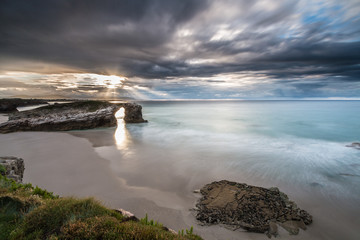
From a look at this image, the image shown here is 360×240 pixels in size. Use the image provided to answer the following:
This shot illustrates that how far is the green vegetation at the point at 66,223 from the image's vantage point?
3.13 meters

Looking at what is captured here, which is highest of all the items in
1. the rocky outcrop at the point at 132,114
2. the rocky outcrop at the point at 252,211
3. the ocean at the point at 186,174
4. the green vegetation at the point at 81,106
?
the green vegetation at the point at 81,106

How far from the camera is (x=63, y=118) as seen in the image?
2186cm

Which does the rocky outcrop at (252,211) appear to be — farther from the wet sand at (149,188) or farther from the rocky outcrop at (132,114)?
the rocky outcrop at (132,114)

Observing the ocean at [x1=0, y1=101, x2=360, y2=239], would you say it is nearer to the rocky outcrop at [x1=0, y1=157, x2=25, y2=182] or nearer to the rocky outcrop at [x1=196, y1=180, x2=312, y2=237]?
the rocky outcrop at [x1=196, y1=180, x2=312, y2=237]

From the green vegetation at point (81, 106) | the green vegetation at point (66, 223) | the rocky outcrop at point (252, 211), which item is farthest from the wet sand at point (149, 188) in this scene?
the green vegetation at point (81, 106)

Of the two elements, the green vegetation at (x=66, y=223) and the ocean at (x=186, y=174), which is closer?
the green vegetation at (x=66, y=223)

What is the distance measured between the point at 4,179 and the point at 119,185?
4009 millimetres

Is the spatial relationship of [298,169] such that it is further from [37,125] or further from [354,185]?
[37,125]

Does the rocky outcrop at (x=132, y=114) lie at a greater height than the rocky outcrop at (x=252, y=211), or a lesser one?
greater

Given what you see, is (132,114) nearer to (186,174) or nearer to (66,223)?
(186,174)

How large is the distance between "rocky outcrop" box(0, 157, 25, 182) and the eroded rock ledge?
16.2 metres

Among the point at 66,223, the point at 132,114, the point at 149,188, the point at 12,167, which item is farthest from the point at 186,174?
the point at 132,114

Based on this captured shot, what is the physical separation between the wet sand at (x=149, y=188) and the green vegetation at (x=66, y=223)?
2409 mm

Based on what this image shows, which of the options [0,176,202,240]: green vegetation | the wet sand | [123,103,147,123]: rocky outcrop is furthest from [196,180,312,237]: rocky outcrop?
[123,103,147,123]: rocky outcrop
